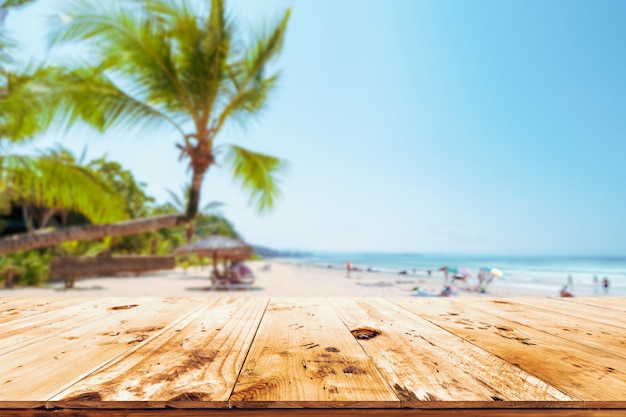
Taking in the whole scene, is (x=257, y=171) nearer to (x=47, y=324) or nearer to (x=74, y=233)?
(x=74, y=233)

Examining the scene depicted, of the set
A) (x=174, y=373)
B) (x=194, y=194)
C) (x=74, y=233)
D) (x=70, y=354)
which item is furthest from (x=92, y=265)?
(x=174, y=373)

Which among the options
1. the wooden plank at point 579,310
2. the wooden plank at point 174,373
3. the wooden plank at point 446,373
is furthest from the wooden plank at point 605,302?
the wooden plank at point 174,373

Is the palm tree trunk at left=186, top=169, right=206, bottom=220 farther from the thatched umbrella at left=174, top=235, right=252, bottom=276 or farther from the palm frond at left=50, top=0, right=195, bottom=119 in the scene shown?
the thatched umbrella at left=174, top=235, right=252, bottom=276

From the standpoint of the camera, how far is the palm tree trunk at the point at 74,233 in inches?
156

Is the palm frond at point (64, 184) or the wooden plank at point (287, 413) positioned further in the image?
the palm frond at point (64, 184)

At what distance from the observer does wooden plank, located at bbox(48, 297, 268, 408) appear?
54 centimetres

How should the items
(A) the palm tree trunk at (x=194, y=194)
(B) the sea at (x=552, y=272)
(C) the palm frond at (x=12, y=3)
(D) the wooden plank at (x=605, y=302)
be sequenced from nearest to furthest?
(D) the wooden plank at (x=605, y=302) < (C) the palm frond at (x=12, y=3) < (A) the palm tree trunk at (x=194, y=194) < (B) the sea at (x=552, y=272)

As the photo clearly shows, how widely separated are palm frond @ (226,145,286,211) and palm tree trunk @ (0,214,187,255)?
1.56m

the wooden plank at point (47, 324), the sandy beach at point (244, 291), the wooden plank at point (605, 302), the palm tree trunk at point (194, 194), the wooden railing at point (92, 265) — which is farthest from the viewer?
the sandy beach at point (244, 291)

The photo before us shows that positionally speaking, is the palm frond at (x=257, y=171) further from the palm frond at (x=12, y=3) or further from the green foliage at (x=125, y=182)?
the green foliage at (x=125, y=182)

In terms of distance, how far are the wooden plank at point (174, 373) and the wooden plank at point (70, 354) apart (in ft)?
0.12

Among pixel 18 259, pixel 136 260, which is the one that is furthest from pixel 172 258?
pixel 18 259

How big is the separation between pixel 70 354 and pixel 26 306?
88 cm

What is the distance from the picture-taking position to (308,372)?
665 mm
